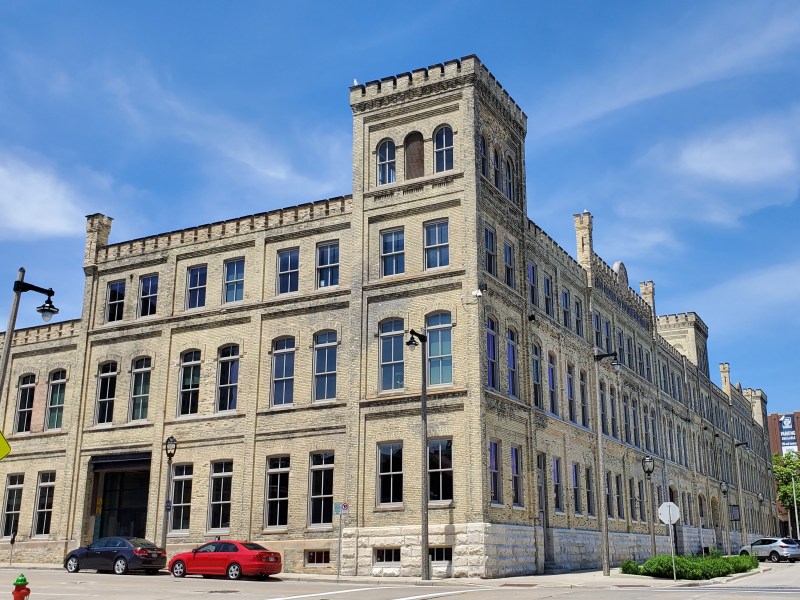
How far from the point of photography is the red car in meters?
27.8

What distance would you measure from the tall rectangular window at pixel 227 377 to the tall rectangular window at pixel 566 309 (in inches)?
595

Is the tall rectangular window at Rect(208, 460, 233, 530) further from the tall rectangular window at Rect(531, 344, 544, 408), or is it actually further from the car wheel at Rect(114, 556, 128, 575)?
the tall rectangular window at Rect(531, 344, 544, 408)

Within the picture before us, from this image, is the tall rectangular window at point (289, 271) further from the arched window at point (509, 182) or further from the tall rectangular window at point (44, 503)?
the tall rectangular window at point (44, 503)

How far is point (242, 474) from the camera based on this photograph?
111 ft

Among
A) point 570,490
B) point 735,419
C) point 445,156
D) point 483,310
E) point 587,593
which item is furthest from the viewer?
point 735,419

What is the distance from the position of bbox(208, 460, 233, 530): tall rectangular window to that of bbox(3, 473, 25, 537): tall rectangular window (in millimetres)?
11147

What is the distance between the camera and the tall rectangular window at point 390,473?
3016cm

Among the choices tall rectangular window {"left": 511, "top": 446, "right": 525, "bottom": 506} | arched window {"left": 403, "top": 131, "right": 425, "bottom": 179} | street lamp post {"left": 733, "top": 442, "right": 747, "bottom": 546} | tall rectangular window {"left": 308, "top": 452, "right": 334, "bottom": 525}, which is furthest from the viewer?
street lamp post {"left": 733, "top": 442, "right": 747, "bottom": 546}

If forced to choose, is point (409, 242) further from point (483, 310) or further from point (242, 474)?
point (242, 474)

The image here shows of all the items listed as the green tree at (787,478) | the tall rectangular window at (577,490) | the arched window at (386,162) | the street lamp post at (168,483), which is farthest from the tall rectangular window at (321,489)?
the green tree at (787,478)

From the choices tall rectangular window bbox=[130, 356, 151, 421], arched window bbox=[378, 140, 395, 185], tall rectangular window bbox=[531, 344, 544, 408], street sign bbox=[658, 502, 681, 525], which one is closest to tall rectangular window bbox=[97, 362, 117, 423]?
tall rectangular window bbox=[130, 356, 151, 421]

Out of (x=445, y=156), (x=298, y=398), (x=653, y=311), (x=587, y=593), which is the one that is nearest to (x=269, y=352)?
(x=298, y=398)

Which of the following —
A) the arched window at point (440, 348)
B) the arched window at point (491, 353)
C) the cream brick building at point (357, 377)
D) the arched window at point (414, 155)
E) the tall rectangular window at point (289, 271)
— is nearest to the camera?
the cream brick building at point (357, 377)

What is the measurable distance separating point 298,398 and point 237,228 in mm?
8479
